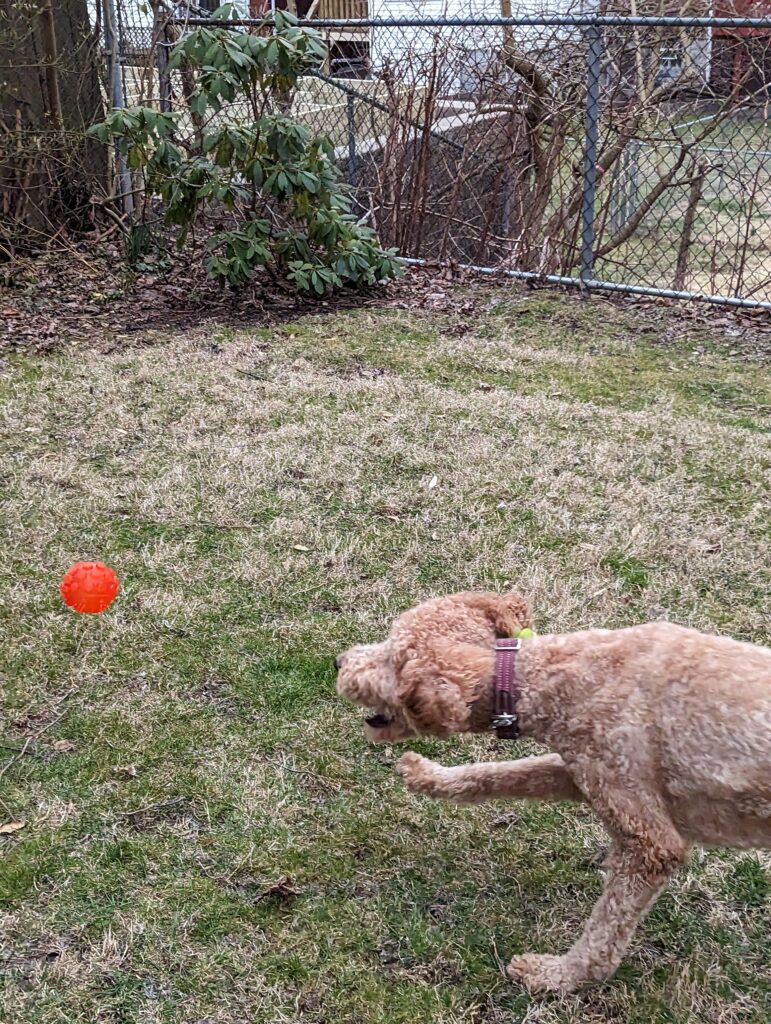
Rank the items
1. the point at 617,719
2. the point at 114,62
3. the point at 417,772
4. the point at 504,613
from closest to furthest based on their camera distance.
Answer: the point at 617,719, the point at 504,613, the point at 417,772, the point at 114,62

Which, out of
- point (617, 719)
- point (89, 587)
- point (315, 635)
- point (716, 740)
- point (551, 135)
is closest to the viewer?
point (716, 740)

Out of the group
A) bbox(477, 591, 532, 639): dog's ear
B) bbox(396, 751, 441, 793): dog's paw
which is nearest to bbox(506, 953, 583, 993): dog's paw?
bbox(396, 751, 441, 793): dog's paw

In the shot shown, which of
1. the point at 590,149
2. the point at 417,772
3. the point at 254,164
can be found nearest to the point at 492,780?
the point at 417,772

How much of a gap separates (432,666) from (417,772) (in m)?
0.58

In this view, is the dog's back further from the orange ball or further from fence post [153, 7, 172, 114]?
fence post [153, 7, 172, 114]

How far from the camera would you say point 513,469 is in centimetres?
434

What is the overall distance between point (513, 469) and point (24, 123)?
5.83 metres

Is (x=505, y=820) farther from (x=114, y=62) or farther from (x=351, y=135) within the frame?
(x=114, y=62)

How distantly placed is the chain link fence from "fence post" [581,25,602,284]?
0.01 meters

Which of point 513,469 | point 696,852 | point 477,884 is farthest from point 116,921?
point 513,469

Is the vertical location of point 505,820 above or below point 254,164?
below

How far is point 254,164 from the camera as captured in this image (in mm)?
6492

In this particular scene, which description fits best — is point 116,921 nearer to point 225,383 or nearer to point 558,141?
point 225,383

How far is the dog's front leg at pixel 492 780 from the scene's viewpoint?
220 centimetres
